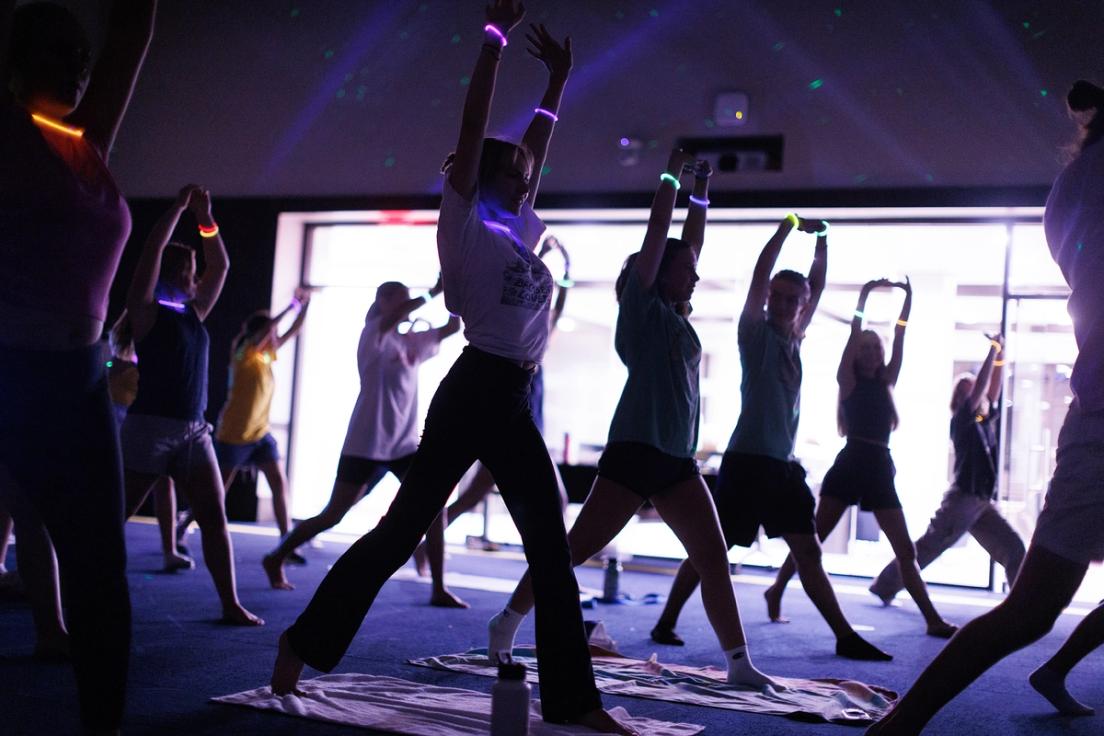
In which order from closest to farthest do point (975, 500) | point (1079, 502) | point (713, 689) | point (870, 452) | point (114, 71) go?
1. point (114, 71)
2. point (1079, 502)
3. point (713, 689)
4. point (870, 452)
5. point (975, 500)

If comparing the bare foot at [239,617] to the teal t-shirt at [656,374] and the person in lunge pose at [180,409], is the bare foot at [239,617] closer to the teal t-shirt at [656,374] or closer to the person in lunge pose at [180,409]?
the person in lunge pose at [180,409]

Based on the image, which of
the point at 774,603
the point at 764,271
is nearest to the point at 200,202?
the point at 764,271

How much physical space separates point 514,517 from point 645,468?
868 millimetres

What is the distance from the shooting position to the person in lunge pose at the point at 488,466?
9.43 ft

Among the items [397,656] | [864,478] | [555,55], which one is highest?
[555,55]

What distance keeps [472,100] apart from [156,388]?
249 cm

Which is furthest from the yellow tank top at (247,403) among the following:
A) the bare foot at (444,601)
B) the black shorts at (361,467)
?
the bare foot at (444,601)

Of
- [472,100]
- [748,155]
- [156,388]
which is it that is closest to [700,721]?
[472,100]

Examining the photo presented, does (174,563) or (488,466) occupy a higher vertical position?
(488,466)

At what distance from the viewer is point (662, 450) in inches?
145

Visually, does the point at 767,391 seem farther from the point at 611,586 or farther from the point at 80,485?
the point at 80,485

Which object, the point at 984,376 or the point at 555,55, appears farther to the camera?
the point at 984,376

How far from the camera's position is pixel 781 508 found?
461 centimetres

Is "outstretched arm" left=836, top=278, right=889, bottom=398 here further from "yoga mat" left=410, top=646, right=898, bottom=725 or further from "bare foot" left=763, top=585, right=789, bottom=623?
"yoga mat" left=410, top=646, right=898, bottom=725
